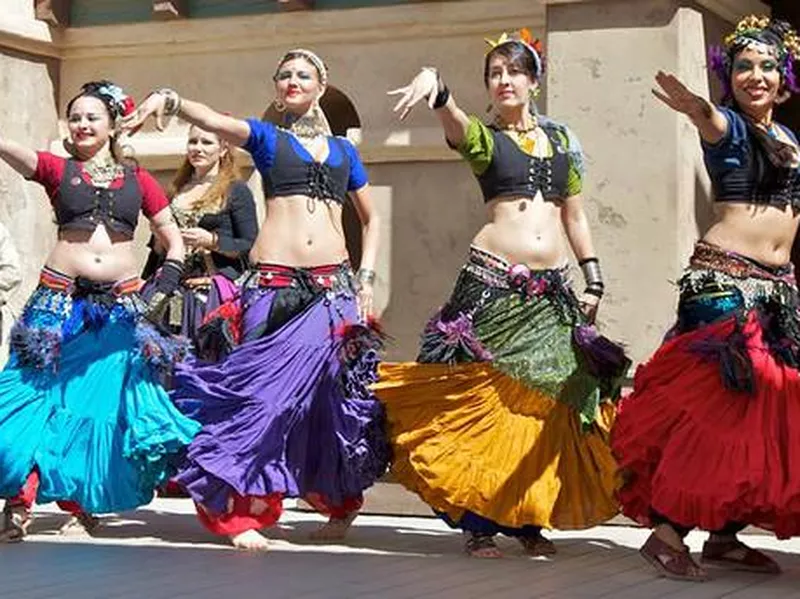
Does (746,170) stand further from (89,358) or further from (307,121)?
(89,358)

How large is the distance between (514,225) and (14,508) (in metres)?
2.50

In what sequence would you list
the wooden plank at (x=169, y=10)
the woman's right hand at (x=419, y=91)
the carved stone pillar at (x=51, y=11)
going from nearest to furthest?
1. the woman's right hand at (x=419, y=91)
2. the wooden plank at (x=169, y=10)
3. the carved stone pillar at (x=51, y=11)

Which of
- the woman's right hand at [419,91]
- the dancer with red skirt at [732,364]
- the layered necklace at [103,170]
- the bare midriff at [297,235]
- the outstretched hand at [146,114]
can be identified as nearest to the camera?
the dancer with red skirt at [732,364]

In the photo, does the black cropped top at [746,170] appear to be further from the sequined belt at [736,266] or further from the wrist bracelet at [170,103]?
the wrist bracelet at [170,103]

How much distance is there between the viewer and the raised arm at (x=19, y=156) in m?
7.18

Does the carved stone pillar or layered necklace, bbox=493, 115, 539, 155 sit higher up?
the carved stone pillar

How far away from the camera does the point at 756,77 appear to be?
6398 millimetres

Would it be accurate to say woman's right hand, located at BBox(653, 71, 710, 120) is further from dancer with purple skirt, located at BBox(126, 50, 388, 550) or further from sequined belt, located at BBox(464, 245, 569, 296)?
dancer with purple skirt, located at BBox(126, 50, 388, 550)

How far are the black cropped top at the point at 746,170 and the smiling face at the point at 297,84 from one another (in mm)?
1930

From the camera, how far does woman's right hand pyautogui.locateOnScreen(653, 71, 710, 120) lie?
5.96 m

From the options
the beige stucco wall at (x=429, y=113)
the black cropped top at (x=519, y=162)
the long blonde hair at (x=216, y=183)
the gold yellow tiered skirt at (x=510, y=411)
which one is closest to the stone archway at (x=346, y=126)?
the beige stucco wall at (x=429, y=113)

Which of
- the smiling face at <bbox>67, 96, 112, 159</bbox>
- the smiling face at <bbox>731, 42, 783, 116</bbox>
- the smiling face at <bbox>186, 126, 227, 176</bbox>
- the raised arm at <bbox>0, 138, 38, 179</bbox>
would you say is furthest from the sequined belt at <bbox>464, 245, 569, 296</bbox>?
the smiling face at <bbox>186, 126, 227, 176</bbox>

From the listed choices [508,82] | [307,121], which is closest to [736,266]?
[508,82]

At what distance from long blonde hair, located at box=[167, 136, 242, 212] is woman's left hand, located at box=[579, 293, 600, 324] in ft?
8.11
